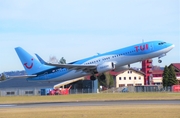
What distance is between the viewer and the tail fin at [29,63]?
63.8m

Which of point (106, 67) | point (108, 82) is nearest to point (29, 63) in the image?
point (106, 67)

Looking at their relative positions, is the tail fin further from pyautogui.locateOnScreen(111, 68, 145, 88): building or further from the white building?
the white building

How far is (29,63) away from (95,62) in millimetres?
12791

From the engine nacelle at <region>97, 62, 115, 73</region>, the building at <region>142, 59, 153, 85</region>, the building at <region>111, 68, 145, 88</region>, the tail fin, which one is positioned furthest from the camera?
the building at <region>142, 59, 153, 85</region>

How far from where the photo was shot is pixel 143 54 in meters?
53.1

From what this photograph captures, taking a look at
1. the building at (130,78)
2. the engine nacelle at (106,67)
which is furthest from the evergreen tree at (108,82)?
the engine nacelle at (106,67)

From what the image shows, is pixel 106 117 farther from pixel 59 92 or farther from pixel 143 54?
pixel 59 92

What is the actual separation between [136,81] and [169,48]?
8027 centimetres

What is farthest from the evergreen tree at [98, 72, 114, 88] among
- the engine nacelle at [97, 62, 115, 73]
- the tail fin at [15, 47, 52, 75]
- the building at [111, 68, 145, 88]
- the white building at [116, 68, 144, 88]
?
the engine nacelle at [97, 62, 115, 73]

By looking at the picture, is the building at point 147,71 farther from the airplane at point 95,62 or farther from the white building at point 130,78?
the airplane at point 95,62

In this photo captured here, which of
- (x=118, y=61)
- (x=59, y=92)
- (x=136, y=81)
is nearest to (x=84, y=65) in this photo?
(x=118, y=61)

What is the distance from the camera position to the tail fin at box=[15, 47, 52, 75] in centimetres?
6381

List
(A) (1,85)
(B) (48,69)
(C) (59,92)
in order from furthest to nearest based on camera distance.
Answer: (A) (1,85) → (C) (59,92) → (B) (48,69)

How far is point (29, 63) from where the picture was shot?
65.1 m
